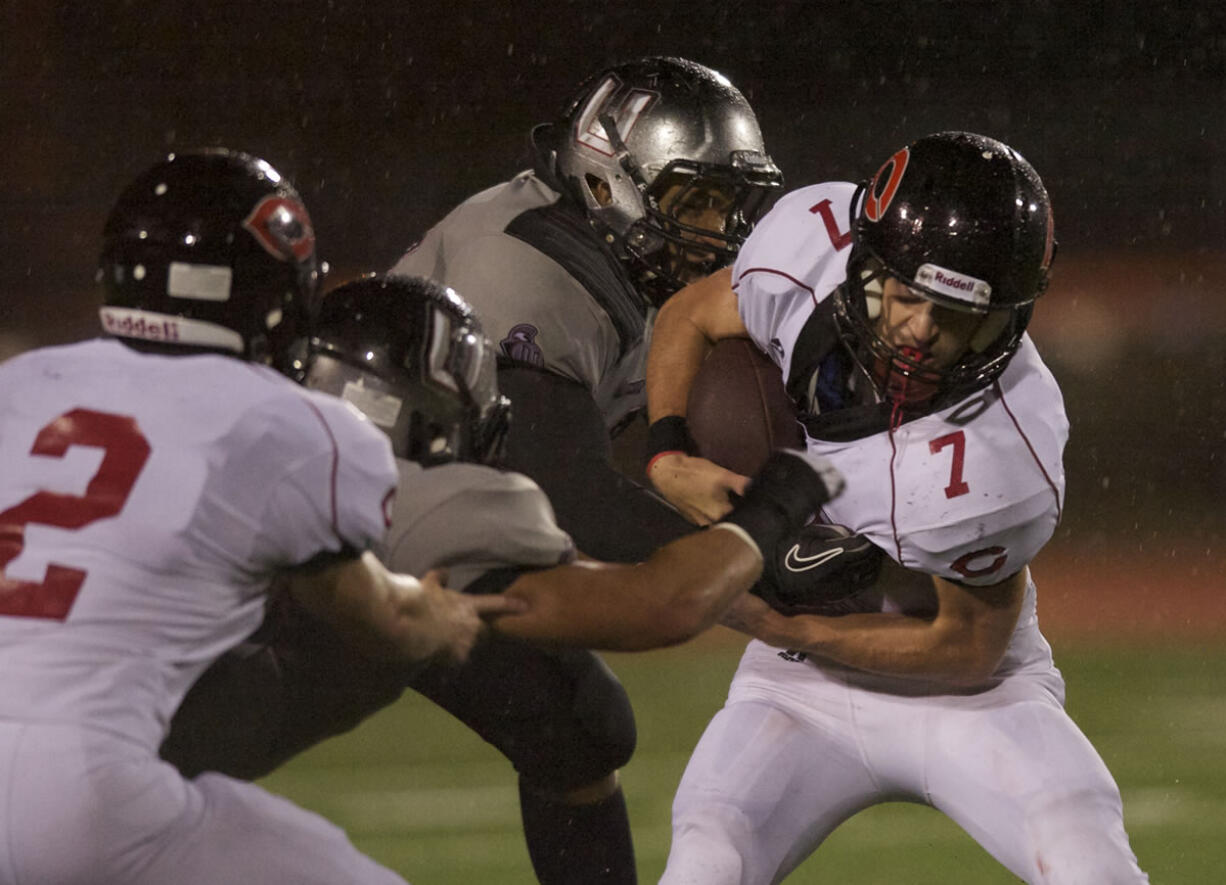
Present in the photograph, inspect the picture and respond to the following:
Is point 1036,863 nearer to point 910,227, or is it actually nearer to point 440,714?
point 910,227

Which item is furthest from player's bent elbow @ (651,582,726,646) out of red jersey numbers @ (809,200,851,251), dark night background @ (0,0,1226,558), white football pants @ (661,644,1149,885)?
dark night background @ (0,0,1226,558)

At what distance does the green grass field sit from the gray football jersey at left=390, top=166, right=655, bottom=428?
4.10ft

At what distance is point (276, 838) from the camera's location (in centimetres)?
197

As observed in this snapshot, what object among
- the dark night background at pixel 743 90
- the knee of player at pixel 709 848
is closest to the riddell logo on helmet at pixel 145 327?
the knee of player at pixel 709 848

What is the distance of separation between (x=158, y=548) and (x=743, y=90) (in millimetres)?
9037

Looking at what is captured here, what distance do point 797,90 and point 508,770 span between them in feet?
23.6

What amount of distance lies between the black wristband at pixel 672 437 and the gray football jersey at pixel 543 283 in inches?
10.7

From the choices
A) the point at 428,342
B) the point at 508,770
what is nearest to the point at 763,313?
the point at 428,342

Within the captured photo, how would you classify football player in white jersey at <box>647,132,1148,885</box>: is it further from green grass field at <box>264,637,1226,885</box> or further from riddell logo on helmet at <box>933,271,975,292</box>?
green grass field at <box>264,637,1226,885</box>

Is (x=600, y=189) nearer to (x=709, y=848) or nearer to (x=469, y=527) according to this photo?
(x=469, y=527)

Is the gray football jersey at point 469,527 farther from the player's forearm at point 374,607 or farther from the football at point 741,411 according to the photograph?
the football at point 741,411

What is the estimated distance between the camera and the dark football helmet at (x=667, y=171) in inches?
131

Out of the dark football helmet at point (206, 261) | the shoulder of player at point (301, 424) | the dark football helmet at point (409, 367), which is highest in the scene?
the dark football helmet at point (206, 261)

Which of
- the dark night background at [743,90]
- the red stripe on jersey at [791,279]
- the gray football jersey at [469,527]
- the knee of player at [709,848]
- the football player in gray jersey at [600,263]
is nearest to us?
the gray football jersey at [469,527]
